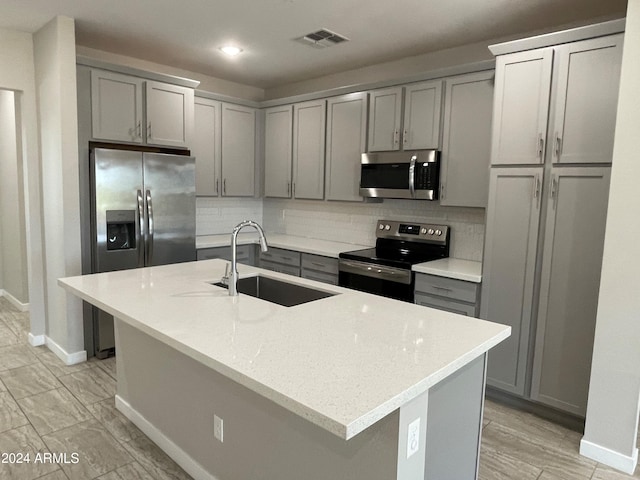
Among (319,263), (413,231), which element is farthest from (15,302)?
(413,231)

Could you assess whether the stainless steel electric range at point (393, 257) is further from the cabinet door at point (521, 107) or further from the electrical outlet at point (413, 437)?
the electrical outlet at point (413, 437)

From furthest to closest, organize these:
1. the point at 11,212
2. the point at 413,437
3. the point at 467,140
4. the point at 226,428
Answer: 1. the point at 11,212
2. the point at 467,140
3. the point at 226,428
4. the point at 413,437

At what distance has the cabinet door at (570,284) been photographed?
2545mm

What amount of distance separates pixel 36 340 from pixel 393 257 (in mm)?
3278

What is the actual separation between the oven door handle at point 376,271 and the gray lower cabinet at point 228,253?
1.21 m

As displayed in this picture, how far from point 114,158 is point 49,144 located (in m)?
0.53

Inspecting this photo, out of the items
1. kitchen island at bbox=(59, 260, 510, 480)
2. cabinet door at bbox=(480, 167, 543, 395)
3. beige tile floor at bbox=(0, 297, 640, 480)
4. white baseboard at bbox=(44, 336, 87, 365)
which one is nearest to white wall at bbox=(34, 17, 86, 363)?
white baseboard at bbox=(44, 336, 87, 365)

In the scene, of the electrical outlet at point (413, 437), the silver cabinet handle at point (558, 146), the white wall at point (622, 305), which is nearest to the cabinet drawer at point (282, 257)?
the silver cabinet handle at point (558, 146)

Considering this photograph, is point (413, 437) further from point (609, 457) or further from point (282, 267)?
point (282, 267)

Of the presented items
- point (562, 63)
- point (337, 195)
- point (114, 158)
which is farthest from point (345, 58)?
point (114, 158)

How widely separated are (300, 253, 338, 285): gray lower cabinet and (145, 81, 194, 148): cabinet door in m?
1.60

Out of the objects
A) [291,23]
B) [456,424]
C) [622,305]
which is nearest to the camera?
[456,424]

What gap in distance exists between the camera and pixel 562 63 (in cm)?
261

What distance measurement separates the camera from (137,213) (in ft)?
11.9
